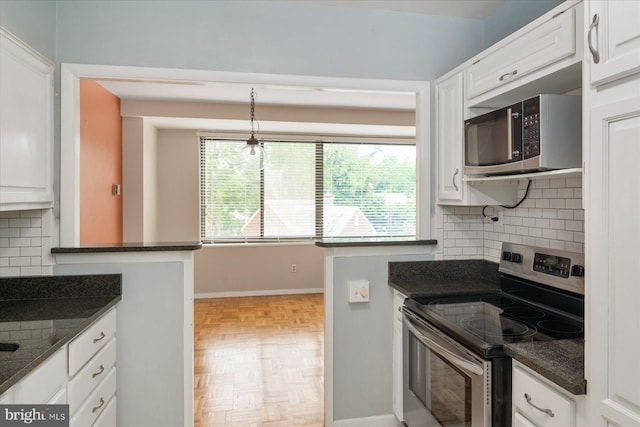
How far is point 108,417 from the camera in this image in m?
1.95

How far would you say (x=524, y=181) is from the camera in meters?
2.17

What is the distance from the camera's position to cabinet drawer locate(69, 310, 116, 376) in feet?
5.02

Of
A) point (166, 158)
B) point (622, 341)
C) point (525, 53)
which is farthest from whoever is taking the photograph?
point (166, 158)

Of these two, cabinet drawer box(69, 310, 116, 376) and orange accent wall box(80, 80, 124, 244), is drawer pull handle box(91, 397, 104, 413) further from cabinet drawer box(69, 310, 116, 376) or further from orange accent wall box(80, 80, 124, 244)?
orange accent wall box(80, 80, 124, 244)

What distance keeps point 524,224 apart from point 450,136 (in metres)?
0.64

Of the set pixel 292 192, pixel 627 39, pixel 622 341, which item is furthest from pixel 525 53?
pixel 292 192

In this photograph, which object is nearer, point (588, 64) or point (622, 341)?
point (622, 341)

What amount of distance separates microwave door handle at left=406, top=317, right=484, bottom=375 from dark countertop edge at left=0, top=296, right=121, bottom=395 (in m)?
1.47

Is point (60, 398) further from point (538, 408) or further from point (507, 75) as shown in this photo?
point (507, 75)

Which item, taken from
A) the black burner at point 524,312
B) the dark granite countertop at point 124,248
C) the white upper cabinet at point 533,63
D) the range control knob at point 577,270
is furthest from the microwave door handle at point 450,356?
the dark granite countertop at point 124,248

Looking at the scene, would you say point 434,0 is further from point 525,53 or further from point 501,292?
point 501,292

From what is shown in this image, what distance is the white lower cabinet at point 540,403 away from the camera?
3.78 ft

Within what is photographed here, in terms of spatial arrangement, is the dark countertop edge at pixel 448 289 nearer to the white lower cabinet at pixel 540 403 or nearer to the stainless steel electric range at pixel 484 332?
the stainless steel electric range at pixel 484 332

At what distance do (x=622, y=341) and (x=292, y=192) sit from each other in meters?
4.86
